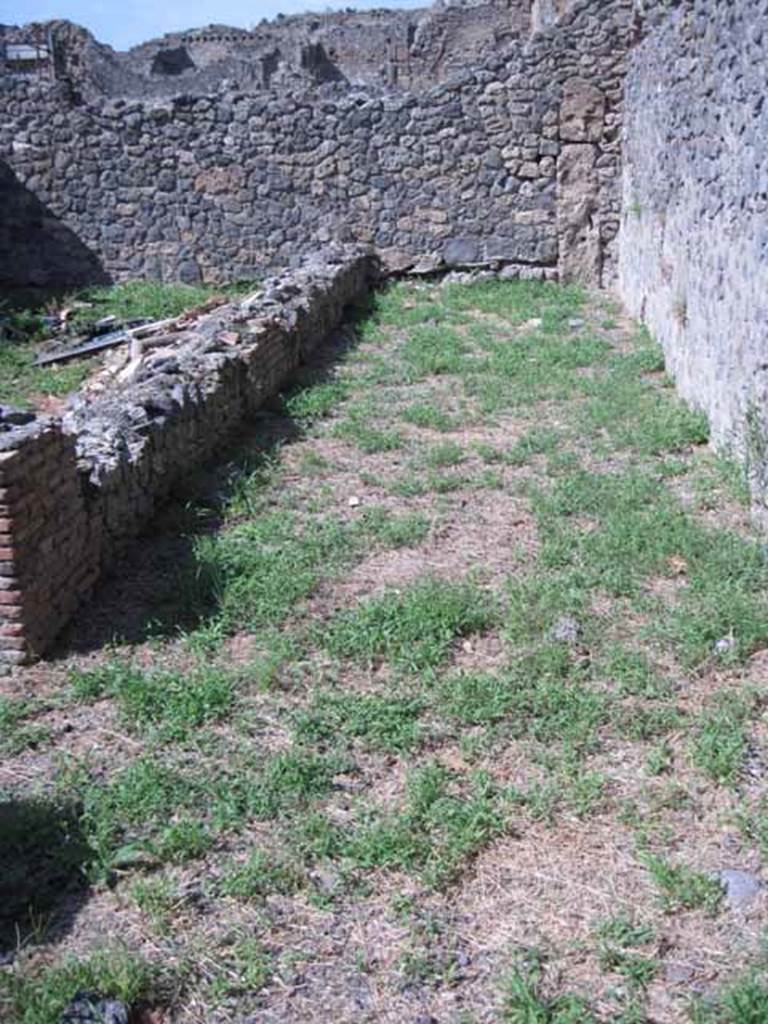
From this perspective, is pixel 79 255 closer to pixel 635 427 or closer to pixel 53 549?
pixel 635 427

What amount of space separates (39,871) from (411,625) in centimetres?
171

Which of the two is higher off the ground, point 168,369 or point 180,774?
point 168,369

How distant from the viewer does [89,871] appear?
285cm

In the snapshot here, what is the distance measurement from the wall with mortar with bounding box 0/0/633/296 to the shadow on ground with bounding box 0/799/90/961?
936 cm

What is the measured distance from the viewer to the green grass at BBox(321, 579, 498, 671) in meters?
3.95

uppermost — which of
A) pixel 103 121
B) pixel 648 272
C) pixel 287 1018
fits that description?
pixel 103 121

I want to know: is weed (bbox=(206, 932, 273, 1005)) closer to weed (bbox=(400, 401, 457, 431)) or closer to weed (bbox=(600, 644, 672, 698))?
weed (bbox=(600, 644, 672, 698))

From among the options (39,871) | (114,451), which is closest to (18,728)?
(39,871)

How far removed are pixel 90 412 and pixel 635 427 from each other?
3.22m

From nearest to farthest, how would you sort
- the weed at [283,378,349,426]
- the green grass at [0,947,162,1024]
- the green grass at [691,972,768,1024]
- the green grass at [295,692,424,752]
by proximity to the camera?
the green grass at [691,972,768,1024], the green grass at [0,947,162,1024], the green grass at [295,692,424,752], the weed at [283,378,349,426]

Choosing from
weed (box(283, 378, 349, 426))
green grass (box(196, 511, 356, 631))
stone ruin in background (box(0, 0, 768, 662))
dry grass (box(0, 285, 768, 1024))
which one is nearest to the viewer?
dry grass (box(0, 285, 768, 1024))

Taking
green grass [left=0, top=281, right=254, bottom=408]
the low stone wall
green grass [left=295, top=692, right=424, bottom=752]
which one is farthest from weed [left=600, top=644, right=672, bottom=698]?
green grass [left=0, top=281, right=254, bottom=408]

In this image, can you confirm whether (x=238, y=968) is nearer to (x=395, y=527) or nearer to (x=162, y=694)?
(x=162, y=694)

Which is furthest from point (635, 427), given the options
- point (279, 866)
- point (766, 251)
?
point (279, 866)
